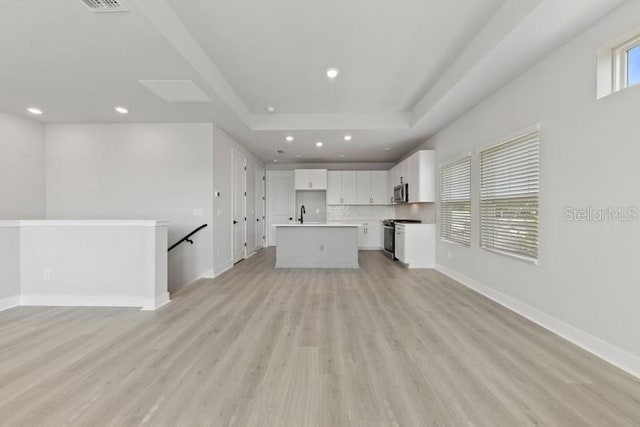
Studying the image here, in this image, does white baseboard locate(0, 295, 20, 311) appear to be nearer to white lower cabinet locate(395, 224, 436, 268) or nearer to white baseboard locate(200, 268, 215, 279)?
white baseboard locate(200, 268, 215, 279)

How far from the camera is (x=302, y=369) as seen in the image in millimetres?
1958

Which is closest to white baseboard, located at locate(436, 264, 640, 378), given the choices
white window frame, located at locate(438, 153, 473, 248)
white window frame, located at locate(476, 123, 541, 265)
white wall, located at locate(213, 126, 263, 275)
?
white window frame, located at locate(476, 123, 541, 265)

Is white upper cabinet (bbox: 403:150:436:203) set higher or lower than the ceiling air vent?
lower

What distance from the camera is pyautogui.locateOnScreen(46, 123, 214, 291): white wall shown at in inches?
185

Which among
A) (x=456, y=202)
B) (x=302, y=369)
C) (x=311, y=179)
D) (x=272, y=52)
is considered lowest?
(x=302, y=369)

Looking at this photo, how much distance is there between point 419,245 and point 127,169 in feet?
18.5

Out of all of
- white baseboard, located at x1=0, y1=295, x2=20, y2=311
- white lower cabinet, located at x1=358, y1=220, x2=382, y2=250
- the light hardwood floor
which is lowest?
the light hardwood floor

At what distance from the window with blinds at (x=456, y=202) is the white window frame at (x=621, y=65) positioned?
2.06m

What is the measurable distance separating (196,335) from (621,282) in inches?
138

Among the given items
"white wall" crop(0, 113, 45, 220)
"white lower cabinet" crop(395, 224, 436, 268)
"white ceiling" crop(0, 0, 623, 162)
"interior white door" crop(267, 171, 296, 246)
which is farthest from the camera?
"interior white door" crop(267, 171, 296, 246)

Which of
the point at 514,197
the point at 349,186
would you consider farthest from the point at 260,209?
the point at 514,197

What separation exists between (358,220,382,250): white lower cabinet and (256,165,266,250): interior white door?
3037 millimetres

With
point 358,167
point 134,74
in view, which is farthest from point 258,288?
point 358,167

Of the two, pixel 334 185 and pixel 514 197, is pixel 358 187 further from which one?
pixel 514 197
